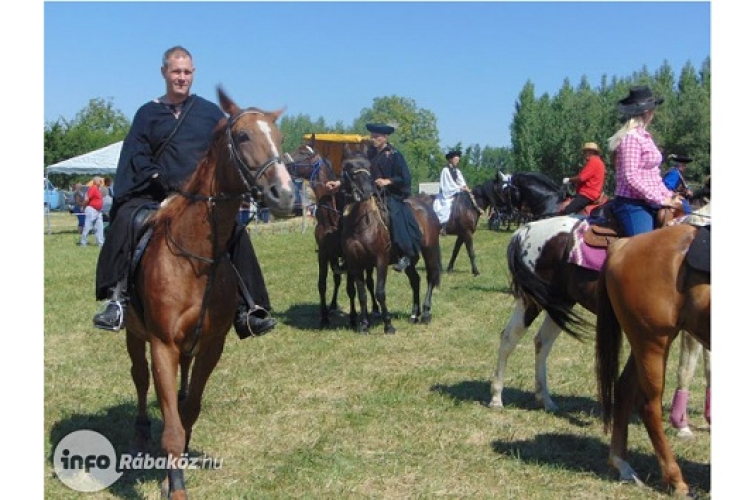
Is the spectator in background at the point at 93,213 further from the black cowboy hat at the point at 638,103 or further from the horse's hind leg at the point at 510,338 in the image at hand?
the black cowboy hat at the point at 638,103

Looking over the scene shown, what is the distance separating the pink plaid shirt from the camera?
597 cm

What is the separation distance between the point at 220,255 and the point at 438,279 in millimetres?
7657

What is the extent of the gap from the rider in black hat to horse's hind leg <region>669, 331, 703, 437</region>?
519 centimetres

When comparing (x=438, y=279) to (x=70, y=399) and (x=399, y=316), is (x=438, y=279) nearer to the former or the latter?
(x=399, y=316)

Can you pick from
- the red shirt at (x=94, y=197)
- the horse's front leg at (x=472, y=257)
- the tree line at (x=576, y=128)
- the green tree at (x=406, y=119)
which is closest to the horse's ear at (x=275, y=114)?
the horse's front leg at (x=472, y=257)

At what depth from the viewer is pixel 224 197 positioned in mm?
4816

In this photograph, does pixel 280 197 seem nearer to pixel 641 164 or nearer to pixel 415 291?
pixel 641 164

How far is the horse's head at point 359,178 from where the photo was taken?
10.7 metres

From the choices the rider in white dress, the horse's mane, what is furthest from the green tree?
the horse's mane

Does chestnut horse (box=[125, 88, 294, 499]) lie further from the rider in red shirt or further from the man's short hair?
the rider in red shirt

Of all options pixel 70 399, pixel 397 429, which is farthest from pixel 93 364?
pixel 397 429

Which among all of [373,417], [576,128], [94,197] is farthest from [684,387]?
[576,128]
